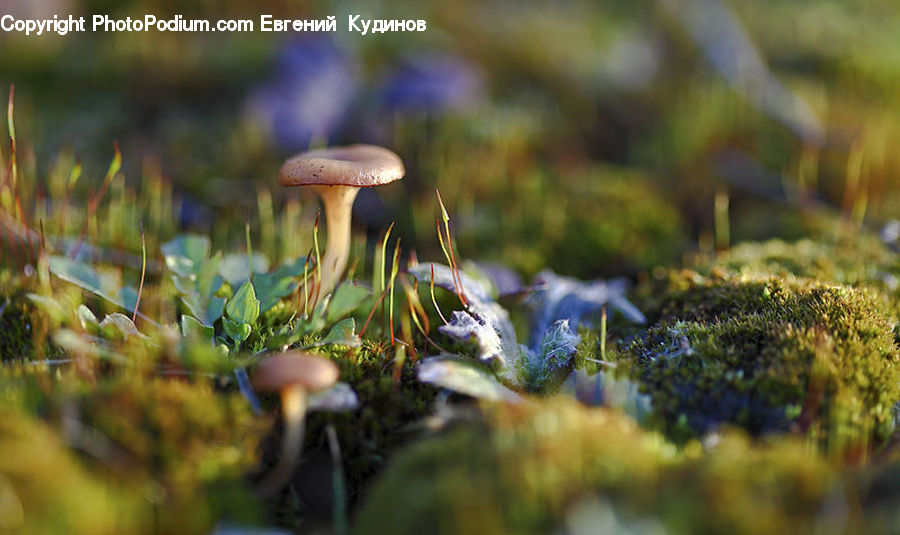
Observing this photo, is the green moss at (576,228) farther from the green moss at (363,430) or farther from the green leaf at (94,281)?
the green leaf at (94,281)

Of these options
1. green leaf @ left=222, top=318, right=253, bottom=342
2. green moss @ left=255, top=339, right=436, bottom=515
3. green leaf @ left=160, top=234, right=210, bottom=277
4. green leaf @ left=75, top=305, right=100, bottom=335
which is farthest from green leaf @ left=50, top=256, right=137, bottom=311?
green moss @ left=255, top=339, right=436, bottom=515

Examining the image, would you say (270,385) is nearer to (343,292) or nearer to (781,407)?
(343,292)

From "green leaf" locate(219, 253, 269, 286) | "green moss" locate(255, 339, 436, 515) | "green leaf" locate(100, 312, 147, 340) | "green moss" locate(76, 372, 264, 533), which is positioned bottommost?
"green moss" locate(255, 339, 436, 515)

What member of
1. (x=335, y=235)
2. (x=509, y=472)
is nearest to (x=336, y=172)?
(x=335, y=235)

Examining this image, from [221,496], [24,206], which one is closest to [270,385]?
[221,496]

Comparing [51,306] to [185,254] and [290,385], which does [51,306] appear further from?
[290,385]

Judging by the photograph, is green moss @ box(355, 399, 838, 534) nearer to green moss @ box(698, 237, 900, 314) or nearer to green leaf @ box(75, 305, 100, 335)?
green leaf @ box(75, 305, 100, 335)
